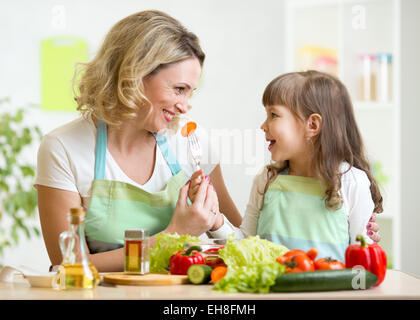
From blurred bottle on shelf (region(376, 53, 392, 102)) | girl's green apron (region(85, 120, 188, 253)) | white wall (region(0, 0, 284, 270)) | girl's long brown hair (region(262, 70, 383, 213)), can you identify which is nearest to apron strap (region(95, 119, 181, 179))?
girl's green apron (region(85, 120, 188, 253))

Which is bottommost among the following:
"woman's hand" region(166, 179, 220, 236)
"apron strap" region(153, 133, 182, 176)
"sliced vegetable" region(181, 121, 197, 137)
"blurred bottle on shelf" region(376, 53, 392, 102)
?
"woman's hand" region(166, 179, 220, 236)

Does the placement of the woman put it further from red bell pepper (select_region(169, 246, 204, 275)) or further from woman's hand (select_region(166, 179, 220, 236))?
red bell pepper (select_region(169, 246, 204, 275))

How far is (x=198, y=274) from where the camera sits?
1.19 metres

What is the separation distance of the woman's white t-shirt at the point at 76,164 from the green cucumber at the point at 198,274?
465 mm

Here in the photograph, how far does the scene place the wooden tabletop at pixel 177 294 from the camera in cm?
103

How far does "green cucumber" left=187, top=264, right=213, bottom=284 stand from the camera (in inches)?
46.8

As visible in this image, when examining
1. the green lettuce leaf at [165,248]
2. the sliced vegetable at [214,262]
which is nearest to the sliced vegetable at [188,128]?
the green lettuce leaf at [165,248]

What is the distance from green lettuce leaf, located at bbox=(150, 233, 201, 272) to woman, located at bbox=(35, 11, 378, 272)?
0.39ft

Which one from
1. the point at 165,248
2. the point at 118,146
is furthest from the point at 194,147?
the point at 165,248

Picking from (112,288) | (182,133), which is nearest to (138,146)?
(182,133)

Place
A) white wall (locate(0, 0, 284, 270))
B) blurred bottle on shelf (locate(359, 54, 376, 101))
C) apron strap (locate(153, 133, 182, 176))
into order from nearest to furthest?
apron strap (locate(153, 133, 182, 176)) < white wall (locate(0, 0, 284, 270)) < blurred bottle on shelf (locate(359, 54, 376, 101))

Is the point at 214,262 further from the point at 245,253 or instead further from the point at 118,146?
the point at 118,146

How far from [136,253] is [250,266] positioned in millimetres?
251

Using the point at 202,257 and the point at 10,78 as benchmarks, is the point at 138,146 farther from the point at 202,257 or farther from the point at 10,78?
the point at 10,78
